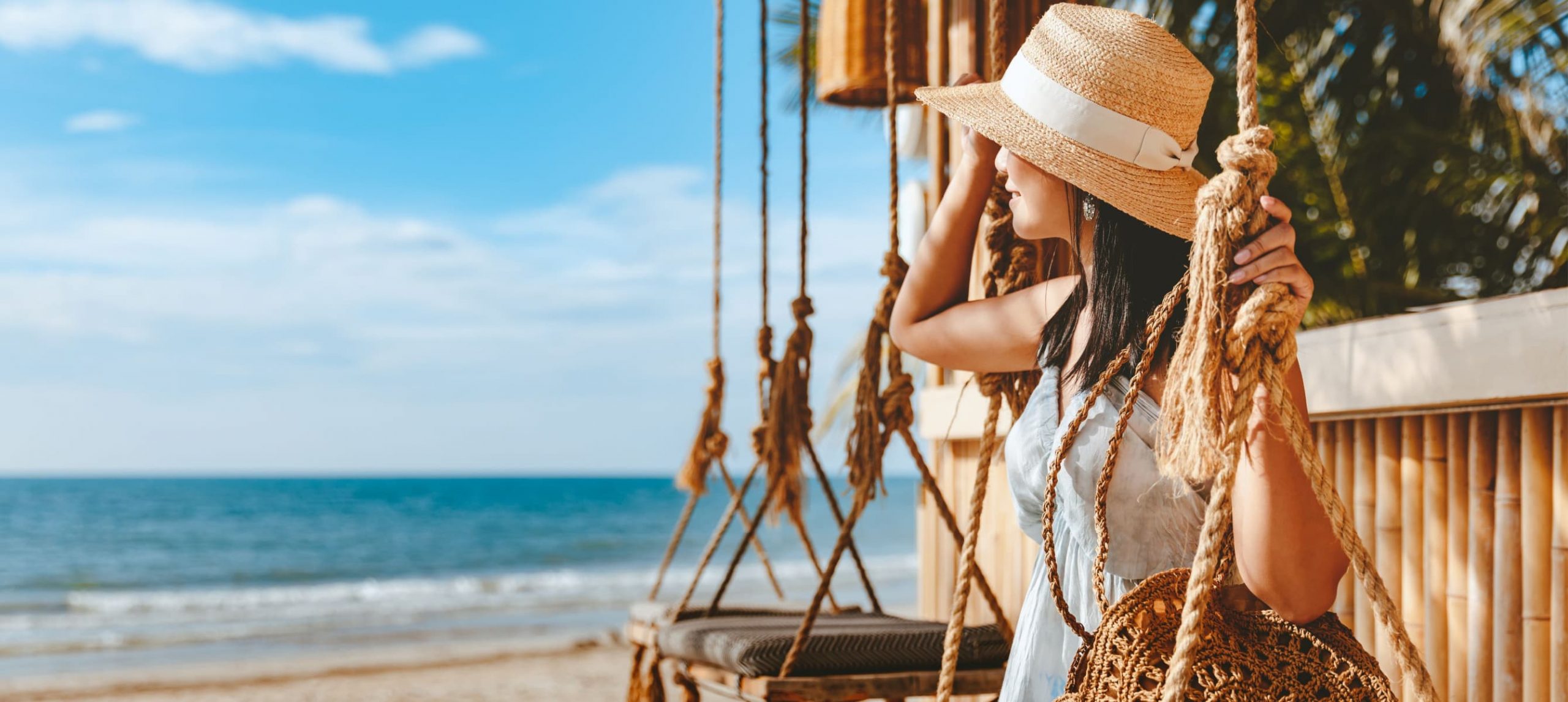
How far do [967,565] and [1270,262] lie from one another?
0.59 metres

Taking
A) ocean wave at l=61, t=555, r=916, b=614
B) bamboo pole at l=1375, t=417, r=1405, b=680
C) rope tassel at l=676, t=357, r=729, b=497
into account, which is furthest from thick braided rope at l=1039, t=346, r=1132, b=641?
ocean wave at l=61, t=555, r=916, b=614

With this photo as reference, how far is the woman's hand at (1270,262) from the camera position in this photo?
2.73 feet

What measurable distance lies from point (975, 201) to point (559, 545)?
26693 mm

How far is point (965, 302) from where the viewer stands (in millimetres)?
1478

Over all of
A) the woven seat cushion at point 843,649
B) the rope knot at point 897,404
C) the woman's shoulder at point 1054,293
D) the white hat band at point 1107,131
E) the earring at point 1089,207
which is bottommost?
the woven seat cushion at point 843,649

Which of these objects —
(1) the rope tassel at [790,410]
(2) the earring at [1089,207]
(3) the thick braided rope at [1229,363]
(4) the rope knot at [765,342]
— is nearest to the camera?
(3) the thick braided rope at [1229,363]

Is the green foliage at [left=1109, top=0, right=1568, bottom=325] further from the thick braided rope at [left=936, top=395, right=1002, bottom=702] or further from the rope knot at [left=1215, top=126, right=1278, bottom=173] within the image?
the rope knot at [left=1215, top=126, right=1278, bottom=173]

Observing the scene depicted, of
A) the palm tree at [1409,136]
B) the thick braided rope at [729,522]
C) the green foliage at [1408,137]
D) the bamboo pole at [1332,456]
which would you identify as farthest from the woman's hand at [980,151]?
the green foliage at [1408,137]

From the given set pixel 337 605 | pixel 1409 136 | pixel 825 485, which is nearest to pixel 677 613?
pixel 825 485

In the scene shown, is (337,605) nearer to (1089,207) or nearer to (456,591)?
(456,591)

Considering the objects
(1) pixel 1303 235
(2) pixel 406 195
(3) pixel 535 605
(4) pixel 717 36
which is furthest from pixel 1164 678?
(2) pixel 406 195

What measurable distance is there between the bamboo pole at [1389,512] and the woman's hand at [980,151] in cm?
80

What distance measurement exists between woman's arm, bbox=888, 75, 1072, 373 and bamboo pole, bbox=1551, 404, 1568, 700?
0.66 meters

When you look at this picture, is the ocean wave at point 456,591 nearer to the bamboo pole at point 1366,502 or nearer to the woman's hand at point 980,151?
the bamboo pole at point 1366,502
